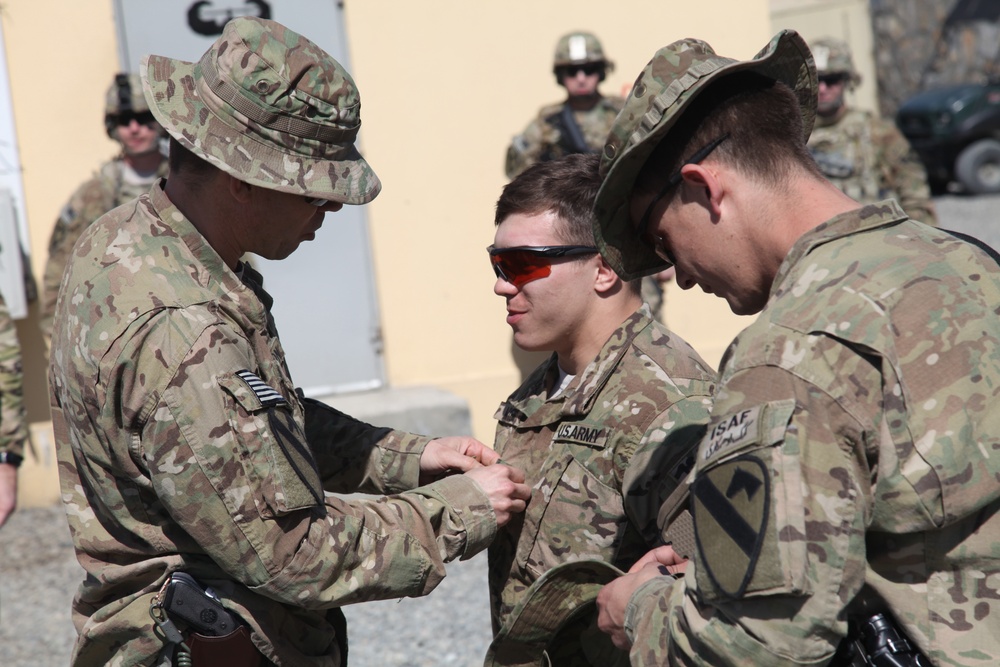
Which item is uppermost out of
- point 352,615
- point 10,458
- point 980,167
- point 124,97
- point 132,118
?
point 124,97

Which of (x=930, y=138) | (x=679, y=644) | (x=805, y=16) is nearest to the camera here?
(x=679, y=644)

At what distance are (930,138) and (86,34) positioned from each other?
1288 cm

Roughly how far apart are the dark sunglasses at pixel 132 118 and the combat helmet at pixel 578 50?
2.50 metres

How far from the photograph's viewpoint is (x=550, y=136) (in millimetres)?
6836

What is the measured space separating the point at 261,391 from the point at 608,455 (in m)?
0.77

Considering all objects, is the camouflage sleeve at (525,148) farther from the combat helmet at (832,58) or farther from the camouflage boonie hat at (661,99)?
the camouflage boonie hat at (661,99)

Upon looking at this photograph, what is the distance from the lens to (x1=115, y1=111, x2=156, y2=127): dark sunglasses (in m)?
6.06

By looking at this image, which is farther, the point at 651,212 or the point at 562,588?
the point at 562,588

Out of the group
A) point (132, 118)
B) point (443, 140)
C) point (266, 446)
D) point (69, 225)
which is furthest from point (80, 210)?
point (266, 446)

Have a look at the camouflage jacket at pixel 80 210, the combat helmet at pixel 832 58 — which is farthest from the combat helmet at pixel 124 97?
the combat helmet at pixel 832 58

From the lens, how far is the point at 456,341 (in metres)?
7.01

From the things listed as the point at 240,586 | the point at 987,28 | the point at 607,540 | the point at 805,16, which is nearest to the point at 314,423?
the point at 240,586

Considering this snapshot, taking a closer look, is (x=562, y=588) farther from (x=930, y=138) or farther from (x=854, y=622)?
(x=930, y=138)

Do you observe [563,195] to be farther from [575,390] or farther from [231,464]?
[231,464]
